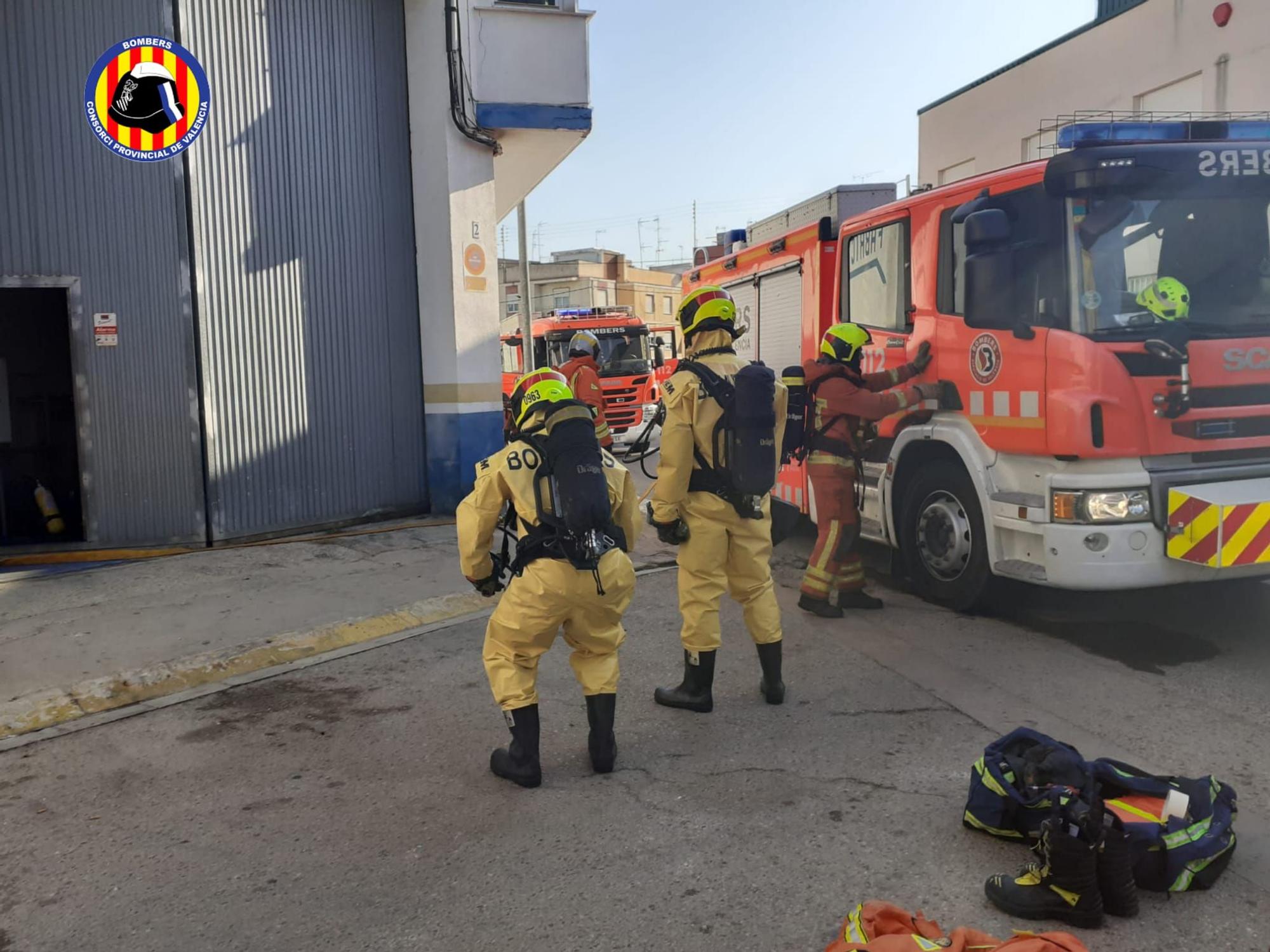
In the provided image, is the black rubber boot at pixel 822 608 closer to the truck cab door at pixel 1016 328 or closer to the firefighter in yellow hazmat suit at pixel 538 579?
the truck cab door at pixel 1016 328

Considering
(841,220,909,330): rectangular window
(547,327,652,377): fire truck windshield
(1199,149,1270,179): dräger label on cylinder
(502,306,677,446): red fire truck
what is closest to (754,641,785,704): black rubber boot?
(841,220,909,330): rectangular window

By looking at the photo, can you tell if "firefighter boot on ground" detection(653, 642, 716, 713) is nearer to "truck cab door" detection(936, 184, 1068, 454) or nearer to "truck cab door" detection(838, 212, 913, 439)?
"truck cab door" detection(936, 184, 1068, 454)

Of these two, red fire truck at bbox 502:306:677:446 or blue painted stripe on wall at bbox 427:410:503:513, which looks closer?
blue painted stripe on wall at bbox 427:410:503:513

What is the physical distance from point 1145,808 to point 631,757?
1.96 m

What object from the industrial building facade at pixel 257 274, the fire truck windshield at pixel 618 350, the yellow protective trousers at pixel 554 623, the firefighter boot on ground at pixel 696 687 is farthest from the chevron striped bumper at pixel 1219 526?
the fire truck windshield at pixel 618 350

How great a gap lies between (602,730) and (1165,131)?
464cm

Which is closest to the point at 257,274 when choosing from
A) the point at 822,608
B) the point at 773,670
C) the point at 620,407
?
the point at 822,608

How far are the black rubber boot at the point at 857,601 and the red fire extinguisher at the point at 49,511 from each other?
6657mm

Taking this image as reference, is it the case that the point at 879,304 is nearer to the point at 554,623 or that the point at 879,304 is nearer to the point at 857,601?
the point at 857,601

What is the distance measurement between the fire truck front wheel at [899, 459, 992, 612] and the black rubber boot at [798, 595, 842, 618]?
64 centimetres

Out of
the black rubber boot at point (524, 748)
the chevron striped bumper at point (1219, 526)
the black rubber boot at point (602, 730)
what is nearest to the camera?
the black rubber boot at point (524, 748)

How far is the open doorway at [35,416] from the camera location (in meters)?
8.99

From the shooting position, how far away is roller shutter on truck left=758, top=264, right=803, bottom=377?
8188 mm

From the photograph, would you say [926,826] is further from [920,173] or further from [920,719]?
[920,173]
